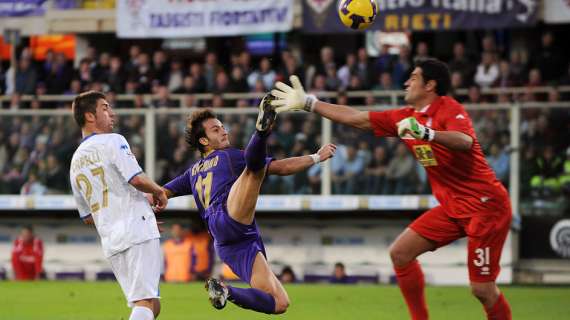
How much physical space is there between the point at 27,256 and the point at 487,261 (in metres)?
13.5

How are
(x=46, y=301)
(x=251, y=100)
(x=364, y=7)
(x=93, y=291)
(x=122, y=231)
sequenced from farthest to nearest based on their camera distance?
(x=251, y=100), (x=93, y=291), (x=46, y=301), (x=364, y=7), (x=122, y=231)

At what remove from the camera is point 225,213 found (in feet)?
28.5

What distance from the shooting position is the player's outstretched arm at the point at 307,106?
8141 millimetres

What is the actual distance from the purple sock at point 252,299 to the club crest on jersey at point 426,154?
5.35 ft

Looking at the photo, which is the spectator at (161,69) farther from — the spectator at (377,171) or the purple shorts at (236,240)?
the purple shorts at (236,240)

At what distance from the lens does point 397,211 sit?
19953 mm

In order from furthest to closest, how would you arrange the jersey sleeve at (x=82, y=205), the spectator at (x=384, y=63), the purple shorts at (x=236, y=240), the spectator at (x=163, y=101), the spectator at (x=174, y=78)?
the spectator at (x=174, y=78), the spectator at (x=163, y=101), the spectator at (x=384, y=63), the purple shorts at (x=236, y=240), the jersey sleeve at (x=82, y=205)

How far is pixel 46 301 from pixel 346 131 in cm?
683

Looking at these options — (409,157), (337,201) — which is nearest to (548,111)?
(409,157)

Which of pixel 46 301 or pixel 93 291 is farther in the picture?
pixel 93 291

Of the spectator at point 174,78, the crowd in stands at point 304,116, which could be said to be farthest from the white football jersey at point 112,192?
the spectator at point 174,78

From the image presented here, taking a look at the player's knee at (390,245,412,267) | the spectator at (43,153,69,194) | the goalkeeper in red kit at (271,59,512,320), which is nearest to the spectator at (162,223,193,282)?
the spectator at (43,153,69,194)

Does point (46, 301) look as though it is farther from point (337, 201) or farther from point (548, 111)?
point (548, 111)

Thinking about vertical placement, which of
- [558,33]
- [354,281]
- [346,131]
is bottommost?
[354,281]
